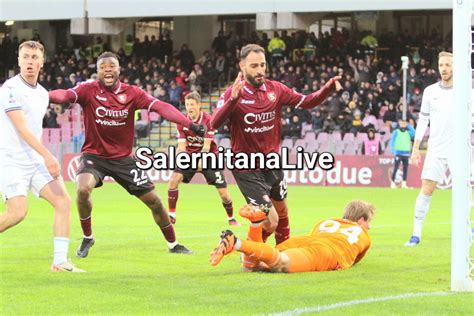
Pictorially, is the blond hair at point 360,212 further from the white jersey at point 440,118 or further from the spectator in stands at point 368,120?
the spectator in stands at point 368,120

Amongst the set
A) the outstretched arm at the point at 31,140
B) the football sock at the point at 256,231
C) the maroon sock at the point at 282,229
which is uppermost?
the outstretched arm at the point at 31,140

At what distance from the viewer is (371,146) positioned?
32.2m

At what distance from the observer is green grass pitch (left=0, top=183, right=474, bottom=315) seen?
7.86 metres

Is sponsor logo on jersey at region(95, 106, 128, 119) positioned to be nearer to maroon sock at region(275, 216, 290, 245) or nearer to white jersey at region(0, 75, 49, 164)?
white jersey at region(0, 75, 49, 164)

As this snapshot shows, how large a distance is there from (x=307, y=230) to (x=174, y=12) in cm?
2628

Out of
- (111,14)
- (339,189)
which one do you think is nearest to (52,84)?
(111,14)

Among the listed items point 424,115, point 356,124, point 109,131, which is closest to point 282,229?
point 109,131

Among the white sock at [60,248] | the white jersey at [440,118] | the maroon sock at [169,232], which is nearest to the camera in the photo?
the white sock at [60,248]

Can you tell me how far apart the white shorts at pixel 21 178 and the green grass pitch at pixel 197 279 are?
827 mm

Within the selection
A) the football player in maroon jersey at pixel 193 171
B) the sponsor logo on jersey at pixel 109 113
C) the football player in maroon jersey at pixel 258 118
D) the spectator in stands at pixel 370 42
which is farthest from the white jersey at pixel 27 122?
the spectator in stands at pixel 370 42

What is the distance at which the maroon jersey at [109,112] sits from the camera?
11.3 meters

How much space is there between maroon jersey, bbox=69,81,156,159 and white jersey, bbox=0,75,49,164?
5.21ft

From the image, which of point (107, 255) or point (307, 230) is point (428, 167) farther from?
point (107, 255)

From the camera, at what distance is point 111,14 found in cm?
4125
